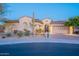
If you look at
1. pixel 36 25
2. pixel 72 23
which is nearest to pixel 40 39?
pixel 36 25

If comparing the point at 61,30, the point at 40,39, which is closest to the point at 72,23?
the point at 61,30

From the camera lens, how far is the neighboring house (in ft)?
18.5

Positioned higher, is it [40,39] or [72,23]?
[72,23]

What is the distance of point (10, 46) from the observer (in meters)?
5.65

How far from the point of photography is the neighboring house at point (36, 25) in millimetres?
Answer: 5648

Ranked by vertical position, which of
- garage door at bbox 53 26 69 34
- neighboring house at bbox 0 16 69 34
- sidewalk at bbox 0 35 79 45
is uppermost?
neighboring house at bbox 0 16 69 34

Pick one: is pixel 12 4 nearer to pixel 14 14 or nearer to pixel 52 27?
pixel 14 14

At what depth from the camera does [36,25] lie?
5668mm

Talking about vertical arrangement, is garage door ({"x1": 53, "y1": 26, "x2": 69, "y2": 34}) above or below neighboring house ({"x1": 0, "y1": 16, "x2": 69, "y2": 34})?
below

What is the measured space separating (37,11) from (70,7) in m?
0.34

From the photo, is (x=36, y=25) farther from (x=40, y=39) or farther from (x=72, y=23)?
(x=72, y=23)

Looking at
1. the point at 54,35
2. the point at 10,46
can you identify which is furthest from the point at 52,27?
the point at 10,46

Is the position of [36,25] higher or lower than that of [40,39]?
higher

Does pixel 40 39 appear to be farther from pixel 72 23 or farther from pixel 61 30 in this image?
pixel 72 23
